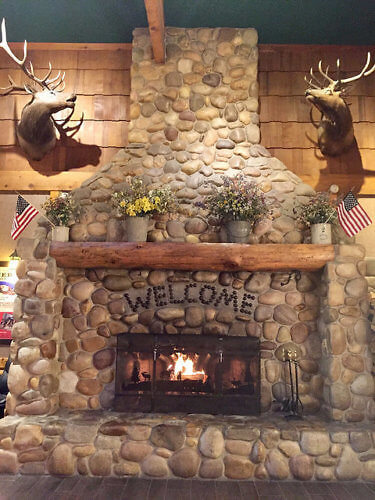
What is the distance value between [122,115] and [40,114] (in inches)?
39.5

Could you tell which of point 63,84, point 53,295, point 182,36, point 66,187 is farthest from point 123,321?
point 182,36

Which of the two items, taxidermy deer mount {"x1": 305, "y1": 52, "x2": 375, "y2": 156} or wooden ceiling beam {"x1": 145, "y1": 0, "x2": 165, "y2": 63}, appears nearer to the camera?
wooden ceiling beam {"x1": 145, "y1": 0, "x2": 165, "y2": 63}

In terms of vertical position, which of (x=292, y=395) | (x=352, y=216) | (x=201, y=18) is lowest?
(x=292, y=395)

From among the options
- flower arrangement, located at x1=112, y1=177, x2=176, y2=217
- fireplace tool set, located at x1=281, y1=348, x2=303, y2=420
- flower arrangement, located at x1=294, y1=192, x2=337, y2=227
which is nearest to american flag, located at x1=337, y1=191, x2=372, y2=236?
flower arrangement, located at x1=294, y1=192, x2=337, y2=227

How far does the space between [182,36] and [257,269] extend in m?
2.96

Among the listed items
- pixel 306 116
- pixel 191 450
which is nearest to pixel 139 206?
pixel 191 450

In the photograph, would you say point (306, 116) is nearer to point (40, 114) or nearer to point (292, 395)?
point (40, 114)

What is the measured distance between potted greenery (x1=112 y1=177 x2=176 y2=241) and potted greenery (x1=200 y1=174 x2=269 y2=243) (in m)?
0.47

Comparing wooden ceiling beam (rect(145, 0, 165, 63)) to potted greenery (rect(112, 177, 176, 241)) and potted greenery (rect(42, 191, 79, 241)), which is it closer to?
potted greenery (rect(112, 177, 176, 241))

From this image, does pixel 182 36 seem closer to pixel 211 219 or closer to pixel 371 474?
pixel 211 219

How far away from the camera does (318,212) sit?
3736mm

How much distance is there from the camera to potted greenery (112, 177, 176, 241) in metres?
3.68

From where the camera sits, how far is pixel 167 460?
322cm

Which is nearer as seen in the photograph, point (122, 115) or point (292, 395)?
point (292, 395)
